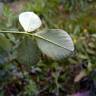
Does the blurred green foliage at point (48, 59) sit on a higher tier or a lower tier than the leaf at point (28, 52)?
lower

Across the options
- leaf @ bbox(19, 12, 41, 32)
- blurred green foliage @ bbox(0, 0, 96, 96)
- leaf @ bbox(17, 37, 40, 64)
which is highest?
leaf @ bbox(19, 12, 41, 32)

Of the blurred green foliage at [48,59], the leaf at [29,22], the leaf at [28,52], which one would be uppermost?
the leaf at [29,22]

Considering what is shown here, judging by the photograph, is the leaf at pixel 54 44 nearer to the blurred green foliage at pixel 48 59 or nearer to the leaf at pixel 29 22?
the leaf at pixel 29 22

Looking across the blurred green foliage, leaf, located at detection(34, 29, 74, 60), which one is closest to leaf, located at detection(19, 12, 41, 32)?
leaf, located at detection(34, 29, 74, 60)

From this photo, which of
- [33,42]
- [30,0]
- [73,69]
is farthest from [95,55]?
[33,42]

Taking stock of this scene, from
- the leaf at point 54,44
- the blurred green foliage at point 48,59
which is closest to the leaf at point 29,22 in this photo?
the leaf at point 54,44

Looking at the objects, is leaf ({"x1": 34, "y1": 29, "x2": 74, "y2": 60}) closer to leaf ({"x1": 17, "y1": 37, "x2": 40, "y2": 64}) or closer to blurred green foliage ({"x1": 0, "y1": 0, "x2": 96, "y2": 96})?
leaf ({"x1": 17, "y1": 37, "x2": 40, "y2": 64})

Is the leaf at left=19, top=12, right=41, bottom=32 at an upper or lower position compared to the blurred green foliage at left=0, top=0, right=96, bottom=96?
upper
